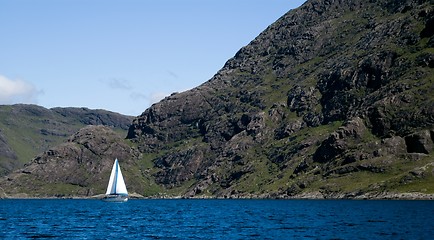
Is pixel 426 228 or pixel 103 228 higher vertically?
pixel 103 228

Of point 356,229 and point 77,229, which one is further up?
point 77,229

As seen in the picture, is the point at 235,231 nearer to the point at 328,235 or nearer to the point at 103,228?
the point at 328,235

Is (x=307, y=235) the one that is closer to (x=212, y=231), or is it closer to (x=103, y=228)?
(x=212, y=231)

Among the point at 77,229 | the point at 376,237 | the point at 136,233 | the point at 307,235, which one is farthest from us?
the point at 77,229

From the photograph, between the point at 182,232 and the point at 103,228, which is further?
the point at 103,228

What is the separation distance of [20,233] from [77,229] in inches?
582

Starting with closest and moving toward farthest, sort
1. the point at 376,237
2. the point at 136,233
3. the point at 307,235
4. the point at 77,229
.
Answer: the point at 376,237 → the point at 307,235 → the point at 136,233 → the point at 77,229

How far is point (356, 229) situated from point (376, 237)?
17.1 meters

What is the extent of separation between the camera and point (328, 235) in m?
106

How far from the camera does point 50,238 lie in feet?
341

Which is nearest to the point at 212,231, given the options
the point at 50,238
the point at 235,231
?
the point at 235,231

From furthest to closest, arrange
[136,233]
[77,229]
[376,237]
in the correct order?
[77,229] → [136,233] → [376,237]

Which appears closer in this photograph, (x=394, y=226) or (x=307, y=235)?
(x=307, y=235)

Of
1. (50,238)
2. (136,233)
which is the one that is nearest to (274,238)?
(136,233)
